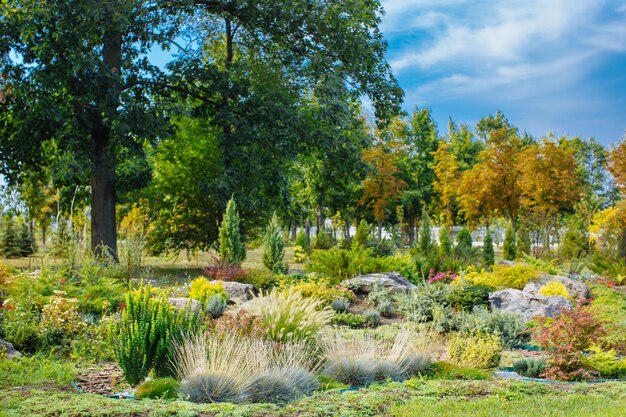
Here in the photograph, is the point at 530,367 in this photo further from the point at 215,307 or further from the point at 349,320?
the point at 215,307

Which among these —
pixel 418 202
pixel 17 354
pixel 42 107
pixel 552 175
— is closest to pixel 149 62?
pixel 42 107

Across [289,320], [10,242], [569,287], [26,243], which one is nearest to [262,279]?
[289,320]

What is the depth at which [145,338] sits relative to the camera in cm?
616

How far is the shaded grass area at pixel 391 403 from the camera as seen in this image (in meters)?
4.83

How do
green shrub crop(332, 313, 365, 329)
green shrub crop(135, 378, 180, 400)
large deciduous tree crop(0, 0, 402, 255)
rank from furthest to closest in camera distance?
large deciduous tree crop(0, 0, 402, 255)
green shrub crop(332, 313, 365, 329)
green shrub crop(135, 378, 180, 400)

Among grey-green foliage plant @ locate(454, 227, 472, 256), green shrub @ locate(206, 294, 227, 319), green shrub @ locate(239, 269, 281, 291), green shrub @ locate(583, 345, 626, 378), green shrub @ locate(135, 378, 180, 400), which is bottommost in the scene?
green shrub @ locate(583, 345, 626, 378)

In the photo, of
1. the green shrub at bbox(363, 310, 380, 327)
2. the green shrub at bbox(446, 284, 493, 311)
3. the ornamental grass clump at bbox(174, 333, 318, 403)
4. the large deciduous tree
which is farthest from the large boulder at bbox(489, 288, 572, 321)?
the large deciduous tree

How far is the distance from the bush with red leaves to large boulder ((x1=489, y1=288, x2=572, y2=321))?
3189 mm

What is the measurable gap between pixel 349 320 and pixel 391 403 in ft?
16.9

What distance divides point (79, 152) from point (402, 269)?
836cm

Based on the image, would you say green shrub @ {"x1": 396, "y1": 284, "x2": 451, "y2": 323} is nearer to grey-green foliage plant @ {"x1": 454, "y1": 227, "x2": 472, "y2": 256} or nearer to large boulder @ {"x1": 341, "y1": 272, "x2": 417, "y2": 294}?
large boulder @ {"x1": 341, "y1": 272, "x2": 417, "y2": 294}

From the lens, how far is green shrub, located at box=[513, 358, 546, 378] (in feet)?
23.0

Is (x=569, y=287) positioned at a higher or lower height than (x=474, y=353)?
higher

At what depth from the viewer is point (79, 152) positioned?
15352mm
